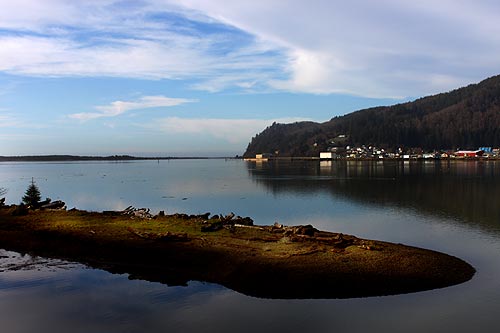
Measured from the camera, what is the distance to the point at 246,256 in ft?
82.5

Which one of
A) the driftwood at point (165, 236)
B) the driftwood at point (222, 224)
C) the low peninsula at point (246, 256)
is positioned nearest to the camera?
the low peninsula at point (246, 256)

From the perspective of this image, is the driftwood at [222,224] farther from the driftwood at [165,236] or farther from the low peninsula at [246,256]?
the driftwood at [165,236]

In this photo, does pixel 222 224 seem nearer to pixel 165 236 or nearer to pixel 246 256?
pixel 165 236

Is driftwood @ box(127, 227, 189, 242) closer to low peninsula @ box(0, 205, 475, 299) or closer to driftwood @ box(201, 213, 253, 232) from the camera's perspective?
low peninsula @ box(0, 205, 475, 299)

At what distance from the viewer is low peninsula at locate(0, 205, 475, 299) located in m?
21.9

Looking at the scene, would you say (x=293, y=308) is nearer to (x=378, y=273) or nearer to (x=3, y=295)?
(x=378, y=273)

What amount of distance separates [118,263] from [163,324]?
1015 cm

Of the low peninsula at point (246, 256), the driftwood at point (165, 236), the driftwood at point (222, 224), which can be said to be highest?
the driftwood at point (222, 224)

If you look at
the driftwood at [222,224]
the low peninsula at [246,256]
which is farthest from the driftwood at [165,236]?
the driftwood at [222,224]

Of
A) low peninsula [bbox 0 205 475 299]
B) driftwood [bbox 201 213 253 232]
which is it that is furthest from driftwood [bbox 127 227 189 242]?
driftwood [bbox 201 213 253 232]

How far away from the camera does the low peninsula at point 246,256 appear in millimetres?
21859

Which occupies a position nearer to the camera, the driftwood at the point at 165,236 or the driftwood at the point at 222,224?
the driftwood at the point at 165,236

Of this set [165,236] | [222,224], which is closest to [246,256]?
[165,236]

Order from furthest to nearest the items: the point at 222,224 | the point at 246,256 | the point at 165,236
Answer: the point at 222,224, the point at 165,236, the point at 246,256
